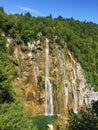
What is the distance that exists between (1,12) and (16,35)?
509cm

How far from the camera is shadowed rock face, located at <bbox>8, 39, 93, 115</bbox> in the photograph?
66.4 meters

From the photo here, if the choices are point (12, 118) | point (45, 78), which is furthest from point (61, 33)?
point (12, 118)

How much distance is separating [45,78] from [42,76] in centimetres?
66

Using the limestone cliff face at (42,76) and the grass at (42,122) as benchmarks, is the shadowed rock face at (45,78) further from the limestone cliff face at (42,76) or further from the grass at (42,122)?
the grass at (42,122)

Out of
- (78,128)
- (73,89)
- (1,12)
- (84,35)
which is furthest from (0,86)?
(84,35)

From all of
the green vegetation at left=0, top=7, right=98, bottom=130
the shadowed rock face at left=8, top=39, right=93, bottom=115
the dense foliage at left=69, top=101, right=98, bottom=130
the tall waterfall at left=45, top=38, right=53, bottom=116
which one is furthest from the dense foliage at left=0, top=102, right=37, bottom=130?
the tall waterfall at left=45, top=38, right=53, bottom=116

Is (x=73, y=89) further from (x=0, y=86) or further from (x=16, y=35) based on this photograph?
(x=0, y=86)

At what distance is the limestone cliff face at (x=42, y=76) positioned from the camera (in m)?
66.2

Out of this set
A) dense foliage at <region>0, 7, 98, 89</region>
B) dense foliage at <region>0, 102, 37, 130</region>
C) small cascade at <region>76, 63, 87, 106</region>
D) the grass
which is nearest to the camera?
dense foliage at <region>0, 102, 37, 130</region>

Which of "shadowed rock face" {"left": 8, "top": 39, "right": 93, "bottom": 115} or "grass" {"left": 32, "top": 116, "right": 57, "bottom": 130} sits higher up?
"shadowed rock face" {"left": 8, "top": 39, "right": 93, "bottom": 115}

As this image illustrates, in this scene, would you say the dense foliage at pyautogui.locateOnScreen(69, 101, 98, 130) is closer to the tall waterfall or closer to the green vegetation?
the green vegetation

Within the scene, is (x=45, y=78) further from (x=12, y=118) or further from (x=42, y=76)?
(x=12, y=118)

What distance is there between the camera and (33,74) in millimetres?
67812

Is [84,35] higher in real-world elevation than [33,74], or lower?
higher
